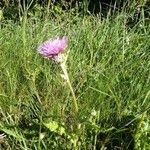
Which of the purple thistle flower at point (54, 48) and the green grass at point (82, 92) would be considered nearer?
the purple thistle flower at point (54, 48)

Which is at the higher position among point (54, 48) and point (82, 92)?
point (54, 48)

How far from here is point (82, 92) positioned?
233cm

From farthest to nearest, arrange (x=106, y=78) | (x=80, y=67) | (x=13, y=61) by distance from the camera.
Result: (x=13, y=61) < (x=80, y=67) < (x=106, y=78)

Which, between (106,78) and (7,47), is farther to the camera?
(7,47)

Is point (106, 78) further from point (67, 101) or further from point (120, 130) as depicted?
point (120, 130)

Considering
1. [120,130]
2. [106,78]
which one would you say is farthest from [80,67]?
[120,130]

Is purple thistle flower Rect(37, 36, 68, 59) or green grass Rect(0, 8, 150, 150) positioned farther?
green grass Rect(0, 8, 150, 150)

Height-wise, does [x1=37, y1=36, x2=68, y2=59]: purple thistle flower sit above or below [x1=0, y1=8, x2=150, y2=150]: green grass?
above

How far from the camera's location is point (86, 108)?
7.30 ft

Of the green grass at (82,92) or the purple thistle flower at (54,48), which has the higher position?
the purple thistle flower at (54,48)

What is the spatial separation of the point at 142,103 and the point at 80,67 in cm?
47

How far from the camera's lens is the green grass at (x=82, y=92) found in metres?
2.06

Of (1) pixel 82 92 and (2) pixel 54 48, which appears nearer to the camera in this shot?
(2) pixel 54 48

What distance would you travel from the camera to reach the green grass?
2.06m
